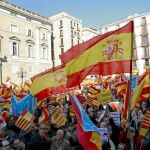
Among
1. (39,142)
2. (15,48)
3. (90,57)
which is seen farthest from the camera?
(15,48)

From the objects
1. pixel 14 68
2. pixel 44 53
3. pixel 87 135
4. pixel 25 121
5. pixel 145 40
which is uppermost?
pixel 145 40

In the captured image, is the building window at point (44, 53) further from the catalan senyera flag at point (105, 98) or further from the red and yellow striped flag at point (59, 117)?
the red and yellow striped flag at point (59, 117)

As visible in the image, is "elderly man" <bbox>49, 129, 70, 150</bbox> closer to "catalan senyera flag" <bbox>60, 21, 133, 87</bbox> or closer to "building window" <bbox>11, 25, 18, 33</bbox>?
"catalan senyera flag" <bbox>60, 21, 133, 87</bbox>

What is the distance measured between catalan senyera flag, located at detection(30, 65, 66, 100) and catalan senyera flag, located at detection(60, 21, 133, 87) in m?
2.01

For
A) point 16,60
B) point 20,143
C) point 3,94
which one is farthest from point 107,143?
point 16,60

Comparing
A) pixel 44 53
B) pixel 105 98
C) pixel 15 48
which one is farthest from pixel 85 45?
pixel 44 53

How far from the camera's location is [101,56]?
697cm

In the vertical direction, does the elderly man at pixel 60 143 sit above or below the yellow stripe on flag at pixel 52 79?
below

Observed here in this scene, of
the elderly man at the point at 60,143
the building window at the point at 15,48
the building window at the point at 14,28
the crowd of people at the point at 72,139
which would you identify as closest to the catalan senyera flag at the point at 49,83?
the crowd of people at the point at 72,139

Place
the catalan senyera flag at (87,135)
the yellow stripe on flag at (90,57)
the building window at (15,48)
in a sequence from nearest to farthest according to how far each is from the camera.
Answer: the catalan senyera flag at (87,135), the yellow stripe on flag at (90,57), the building window at (15,48)

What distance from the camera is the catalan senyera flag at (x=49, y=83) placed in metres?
9.23

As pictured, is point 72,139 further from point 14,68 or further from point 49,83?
point 14,68

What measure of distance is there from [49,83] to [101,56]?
263 cm

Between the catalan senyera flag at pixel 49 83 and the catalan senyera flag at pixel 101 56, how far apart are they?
2014 millimetres
